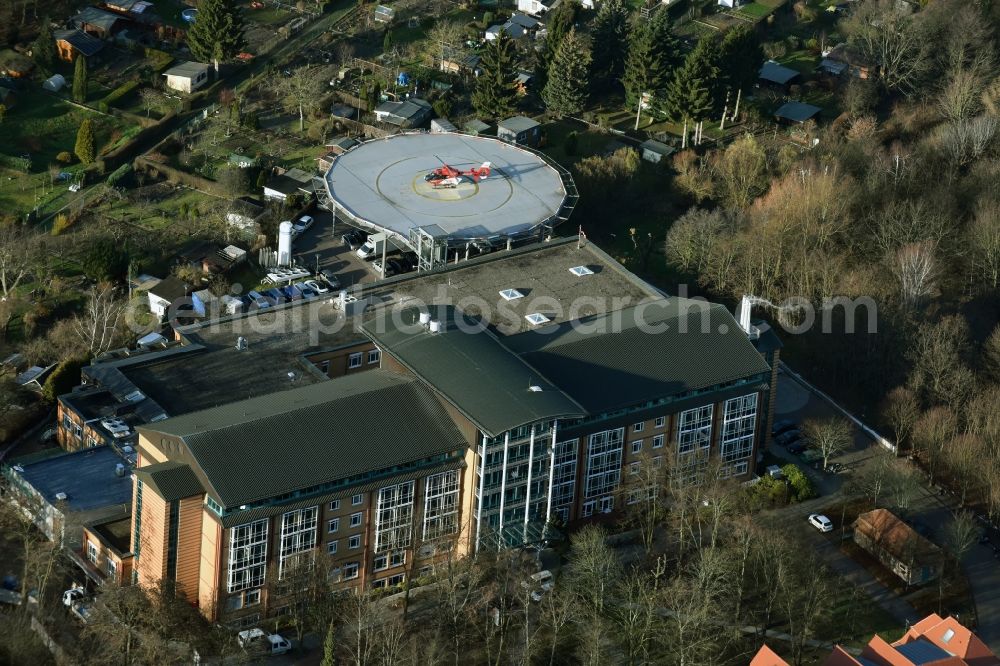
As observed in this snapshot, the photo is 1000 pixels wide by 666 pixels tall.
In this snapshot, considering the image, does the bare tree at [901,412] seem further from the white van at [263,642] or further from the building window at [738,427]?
the white van at [263,642]

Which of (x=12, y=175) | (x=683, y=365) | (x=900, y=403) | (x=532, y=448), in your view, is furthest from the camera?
(x=12, y=175)

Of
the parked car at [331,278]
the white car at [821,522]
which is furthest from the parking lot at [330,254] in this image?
the white car at [821,522]

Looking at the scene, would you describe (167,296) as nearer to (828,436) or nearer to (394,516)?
(394,516)

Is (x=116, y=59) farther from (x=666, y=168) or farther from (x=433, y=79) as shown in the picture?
(x=666, y=168)

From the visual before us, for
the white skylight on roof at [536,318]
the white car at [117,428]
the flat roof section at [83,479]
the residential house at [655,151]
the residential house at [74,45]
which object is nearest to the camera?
the flat roof section at [83,479]

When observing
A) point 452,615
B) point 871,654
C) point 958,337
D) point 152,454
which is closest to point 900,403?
point 958,337

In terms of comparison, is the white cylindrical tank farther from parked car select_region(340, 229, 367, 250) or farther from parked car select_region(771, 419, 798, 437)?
parked car select_region(771, 419, 798, 437)

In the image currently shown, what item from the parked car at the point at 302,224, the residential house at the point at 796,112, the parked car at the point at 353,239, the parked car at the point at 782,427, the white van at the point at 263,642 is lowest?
the white van at the point at 263,642
